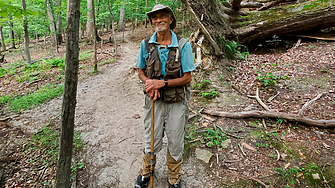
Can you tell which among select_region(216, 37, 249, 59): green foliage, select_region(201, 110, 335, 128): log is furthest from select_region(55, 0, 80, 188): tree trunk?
select_region(216, 37, 249, 59): green foliage

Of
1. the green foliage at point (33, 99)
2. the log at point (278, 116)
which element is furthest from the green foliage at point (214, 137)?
the green foliage at point (33, 99)

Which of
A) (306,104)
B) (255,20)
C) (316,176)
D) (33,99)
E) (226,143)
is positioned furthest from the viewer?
(255,20)

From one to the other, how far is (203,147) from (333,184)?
6.93 feet

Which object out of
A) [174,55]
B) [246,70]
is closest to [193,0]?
[246,70]

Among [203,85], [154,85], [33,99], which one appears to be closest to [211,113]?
[203,85]

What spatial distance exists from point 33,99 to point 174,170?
6.29 metres

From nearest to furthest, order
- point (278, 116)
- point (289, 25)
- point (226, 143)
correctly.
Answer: point (226, 143)
point (278, 116)
point (289, 25)

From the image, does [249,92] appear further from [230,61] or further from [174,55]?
[174,55]

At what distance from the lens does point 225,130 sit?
13.1 ft

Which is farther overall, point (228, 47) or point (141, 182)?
point (228, 47)

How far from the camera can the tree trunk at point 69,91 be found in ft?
6.41

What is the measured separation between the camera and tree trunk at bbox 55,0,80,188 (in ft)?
6.41

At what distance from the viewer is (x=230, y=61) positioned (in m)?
7.06

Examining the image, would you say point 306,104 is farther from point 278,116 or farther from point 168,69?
point 168,69
